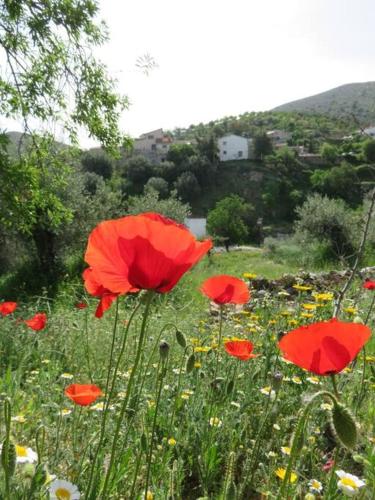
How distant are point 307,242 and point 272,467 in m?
21.5

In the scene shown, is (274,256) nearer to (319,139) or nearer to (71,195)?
(71,195)

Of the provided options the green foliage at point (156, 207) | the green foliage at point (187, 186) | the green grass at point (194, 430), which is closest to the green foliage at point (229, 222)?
the green foliage at point (187, 186)

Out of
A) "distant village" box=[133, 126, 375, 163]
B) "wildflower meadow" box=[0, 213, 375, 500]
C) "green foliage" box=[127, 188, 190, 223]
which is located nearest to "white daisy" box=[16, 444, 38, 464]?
"wildflower meadow" box=[0, 213, 375, 500]

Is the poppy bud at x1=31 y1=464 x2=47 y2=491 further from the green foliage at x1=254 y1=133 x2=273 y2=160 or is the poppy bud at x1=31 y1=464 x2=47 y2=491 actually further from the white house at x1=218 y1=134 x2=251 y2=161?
the white house at x1=218 y1=134 x2=251 y2=161

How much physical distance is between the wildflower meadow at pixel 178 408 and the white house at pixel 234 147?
72.5 m

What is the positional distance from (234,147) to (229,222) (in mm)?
29836

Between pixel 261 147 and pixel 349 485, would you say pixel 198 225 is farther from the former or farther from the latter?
pixel 349 485

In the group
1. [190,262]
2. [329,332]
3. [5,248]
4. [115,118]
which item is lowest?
[5,248]

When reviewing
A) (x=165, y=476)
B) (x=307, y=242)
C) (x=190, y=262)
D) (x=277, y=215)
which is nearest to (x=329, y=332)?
(x=190, y=262)

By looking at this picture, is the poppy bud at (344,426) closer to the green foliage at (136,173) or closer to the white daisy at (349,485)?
the white daisy at (349,485)

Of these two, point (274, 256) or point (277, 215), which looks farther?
point (277, 215)

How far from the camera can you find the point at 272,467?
1.79m

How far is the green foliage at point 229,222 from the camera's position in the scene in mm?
50625

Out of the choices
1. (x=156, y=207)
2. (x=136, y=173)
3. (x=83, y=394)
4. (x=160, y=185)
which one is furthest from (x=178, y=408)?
(x=136, y=173)
